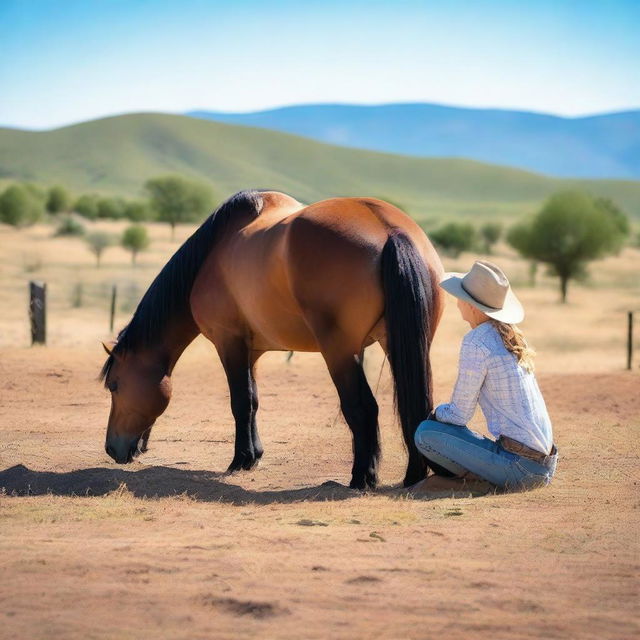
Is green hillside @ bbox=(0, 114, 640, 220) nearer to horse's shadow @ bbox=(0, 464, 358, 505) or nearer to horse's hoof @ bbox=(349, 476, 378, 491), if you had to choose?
horse's shadow @ bbox=(0, 464, 358, 505)

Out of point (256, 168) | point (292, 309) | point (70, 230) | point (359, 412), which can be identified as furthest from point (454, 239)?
point (256, 168)

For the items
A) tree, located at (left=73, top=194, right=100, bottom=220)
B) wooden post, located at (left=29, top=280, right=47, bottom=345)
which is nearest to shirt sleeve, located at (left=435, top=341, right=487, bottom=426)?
wooden post, located at (left=29, top=280, right=47, bottom=345)

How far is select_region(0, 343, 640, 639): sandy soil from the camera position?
3855mm

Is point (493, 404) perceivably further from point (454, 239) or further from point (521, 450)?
point (454, 239)

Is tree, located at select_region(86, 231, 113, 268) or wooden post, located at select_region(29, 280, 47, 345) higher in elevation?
tree, located at select_region(86, 231, 113, 268)

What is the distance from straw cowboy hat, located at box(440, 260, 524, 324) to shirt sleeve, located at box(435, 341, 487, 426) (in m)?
0.27

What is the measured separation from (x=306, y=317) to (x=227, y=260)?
48.6 inches

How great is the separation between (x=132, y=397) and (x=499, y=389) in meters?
3.30

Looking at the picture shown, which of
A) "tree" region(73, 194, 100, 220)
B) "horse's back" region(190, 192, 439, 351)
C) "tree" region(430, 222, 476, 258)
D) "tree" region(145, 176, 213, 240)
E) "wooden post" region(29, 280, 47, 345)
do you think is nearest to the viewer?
"horse's back" region(190, 192, 439, 351)

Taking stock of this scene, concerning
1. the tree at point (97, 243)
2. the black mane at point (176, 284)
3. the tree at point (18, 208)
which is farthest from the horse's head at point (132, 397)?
the tree at point (18, 208)

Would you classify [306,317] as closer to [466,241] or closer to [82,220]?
[466,241]

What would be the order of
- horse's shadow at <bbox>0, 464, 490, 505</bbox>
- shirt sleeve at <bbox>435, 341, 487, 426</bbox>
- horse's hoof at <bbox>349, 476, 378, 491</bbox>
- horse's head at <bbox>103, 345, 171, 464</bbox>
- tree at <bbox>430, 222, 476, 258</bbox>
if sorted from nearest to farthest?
shirt sleeve at <bbox>435, 341, 487, 426</bbox> < horse's shadow at <bbox>0, 464, 490, 505</bbox> < horse's hoof at <bbox>349, 476, 378, 491</bbox> < horse's head at <bbox>103, 345, 171, 464</bbox> < tree at <bbox>430, 222, 476, 258</bbox>

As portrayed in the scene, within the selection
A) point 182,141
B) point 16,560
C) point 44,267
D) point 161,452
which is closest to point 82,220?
point 44,267

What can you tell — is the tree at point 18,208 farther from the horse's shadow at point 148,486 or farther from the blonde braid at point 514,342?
the blonde braid at point 514,342
